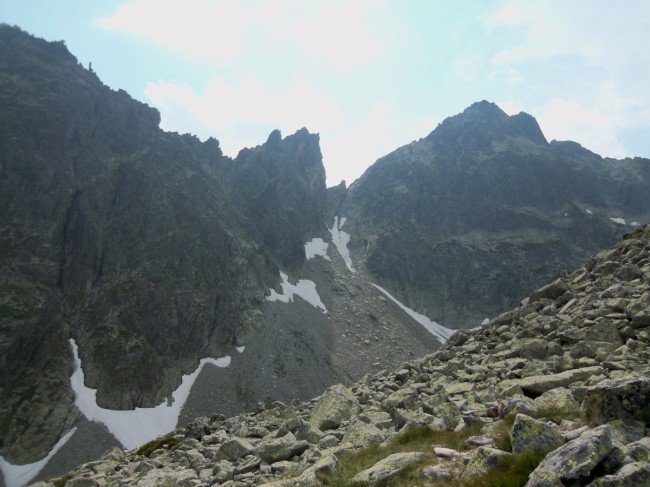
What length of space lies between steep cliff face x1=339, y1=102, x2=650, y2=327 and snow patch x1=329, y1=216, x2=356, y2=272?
421 cm

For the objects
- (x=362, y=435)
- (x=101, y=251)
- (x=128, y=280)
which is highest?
(x=101, y=251)

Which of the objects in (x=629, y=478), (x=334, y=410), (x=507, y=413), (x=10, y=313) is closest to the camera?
(x=629, y=478)

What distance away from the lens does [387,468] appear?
912cm

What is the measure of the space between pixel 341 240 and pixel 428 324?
57936 millimetres

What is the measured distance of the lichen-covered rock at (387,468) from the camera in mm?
8844

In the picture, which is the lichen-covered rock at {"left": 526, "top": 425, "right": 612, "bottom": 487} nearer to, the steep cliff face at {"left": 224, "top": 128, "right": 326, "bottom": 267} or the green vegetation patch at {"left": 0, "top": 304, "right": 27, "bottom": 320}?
the green vegetation patch at {"left": 0, "top": 304, "right": 27, "bottom": 320}

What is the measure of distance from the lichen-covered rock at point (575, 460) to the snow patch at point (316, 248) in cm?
14144

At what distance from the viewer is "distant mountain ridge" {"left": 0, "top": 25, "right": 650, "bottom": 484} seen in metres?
83.0

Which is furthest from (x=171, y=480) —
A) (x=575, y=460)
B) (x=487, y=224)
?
(x=487, y=224)

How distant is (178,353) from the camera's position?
9206cm

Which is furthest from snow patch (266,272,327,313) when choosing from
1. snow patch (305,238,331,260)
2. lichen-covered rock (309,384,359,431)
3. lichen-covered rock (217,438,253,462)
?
lichen-covered rock (217,438,253,462)

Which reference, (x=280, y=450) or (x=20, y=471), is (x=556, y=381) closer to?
(x=280, y=450)

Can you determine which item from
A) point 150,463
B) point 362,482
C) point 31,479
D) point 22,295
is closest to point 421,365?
point 150,463

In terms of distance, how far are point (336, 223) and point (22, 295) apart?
5266 inches
